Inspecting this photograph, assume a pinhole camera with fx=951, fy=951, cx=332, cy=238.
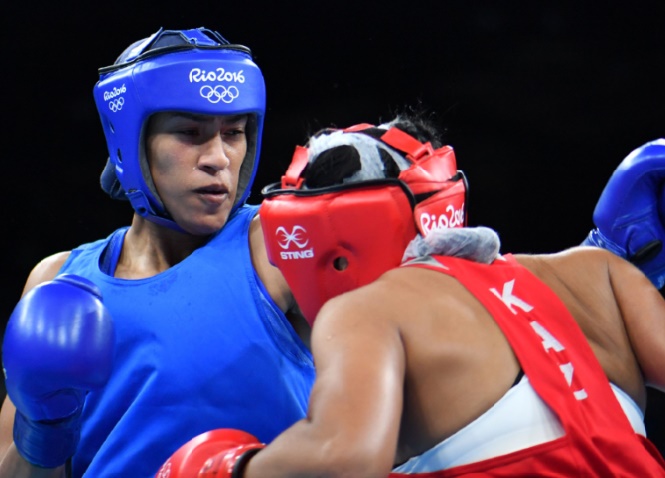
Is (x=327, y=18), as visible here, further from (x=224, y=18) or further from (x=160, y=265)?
(x=160, y=265)

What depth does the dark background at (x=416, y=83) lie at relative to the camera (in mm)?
3895

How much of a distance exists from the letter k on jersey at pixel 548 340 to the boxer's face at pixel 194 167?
81 cm

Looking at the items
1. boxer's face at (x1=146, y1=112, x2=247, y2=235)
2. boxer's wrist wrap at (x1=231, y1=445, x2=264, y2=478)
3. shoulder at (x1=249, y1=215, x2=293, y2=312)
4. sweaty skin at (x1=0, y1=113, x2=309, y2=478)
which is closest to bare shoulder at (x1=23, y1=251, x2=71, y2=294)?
sweaty skin at (x1=0, y1=113, x2=309, y2=478)

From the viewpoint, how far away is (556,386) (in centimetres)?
140

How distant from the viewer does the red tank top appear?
4.45 ft

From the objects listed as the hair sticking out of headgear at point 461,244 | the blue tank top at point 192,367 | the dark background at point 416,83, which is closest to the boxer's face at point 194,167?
the blue tank top at point 192,367

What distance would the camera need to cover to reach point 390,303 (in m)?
1.34

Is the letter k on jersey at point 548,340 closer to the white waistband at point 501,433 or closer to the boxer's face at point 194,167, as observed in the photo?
the white waistband at point 501,433

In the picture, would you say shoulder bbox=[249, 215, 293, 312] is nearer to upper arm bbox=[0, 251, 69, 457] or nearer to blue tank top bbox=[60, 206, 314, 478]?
blue tank top bbox=[60, 206, 314, 478]

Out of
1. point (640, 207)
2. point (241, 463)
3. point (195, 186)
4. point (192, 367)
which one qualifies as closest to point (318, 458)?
point (241, 463)

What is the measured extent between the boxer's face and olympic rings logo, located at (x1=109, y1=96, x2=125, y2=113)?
74 mm

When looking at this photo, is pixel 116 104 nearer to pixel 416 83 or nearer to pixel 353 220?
pixel 353 220

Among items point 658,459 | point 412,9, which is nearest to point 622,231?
point 658,459

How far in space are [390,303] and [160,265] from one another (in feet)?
3.13
